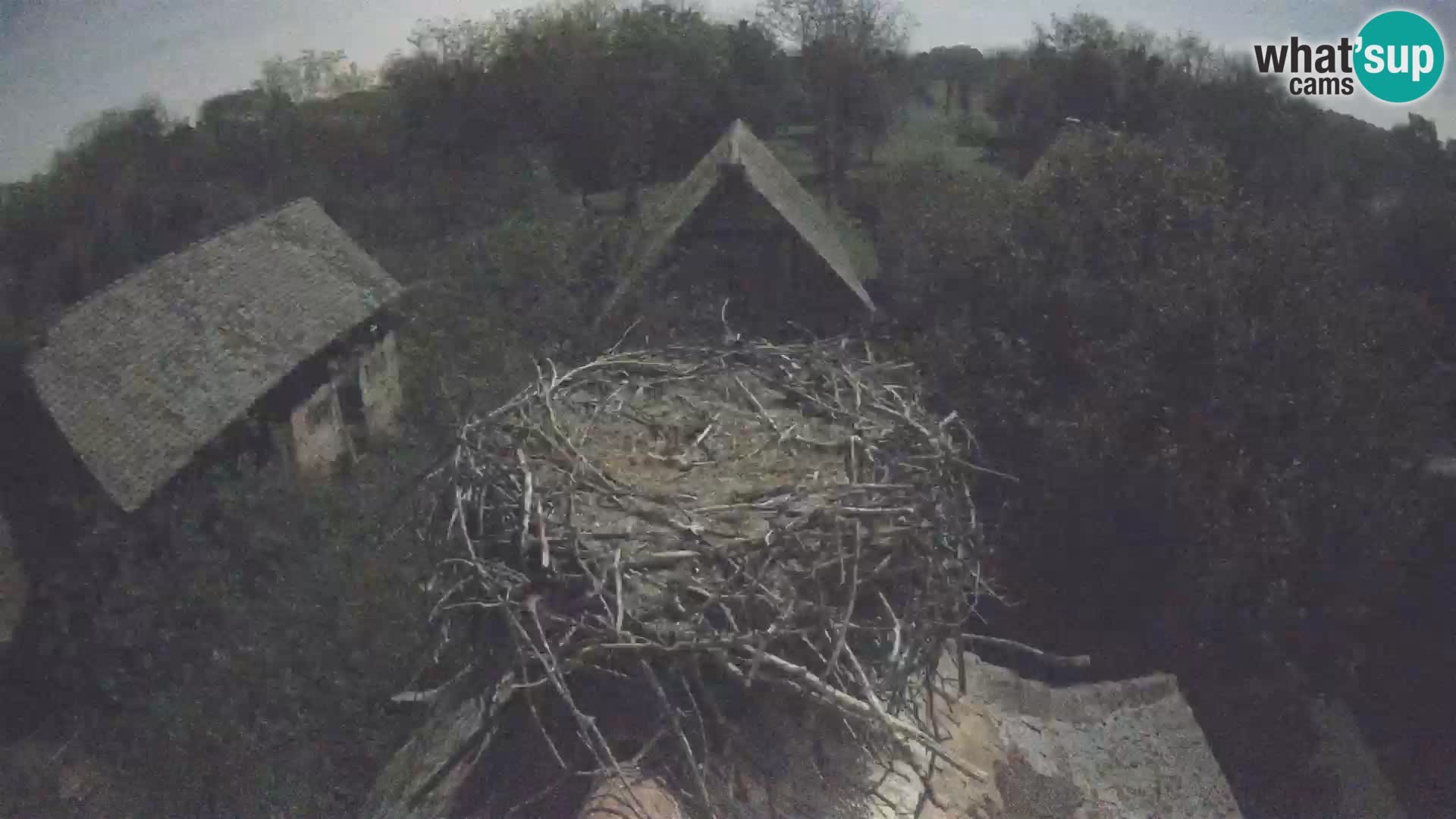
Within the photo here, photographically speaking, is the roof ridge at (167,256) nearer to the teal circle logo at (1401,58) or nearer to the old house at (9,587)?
the old house at (9,587)

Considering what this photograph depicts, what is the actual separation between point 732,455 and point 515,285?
755 centimetres

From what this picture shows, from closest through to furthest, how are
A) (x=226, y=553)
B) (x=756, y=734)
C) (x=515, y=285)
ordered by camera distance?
1. (x=756, y=734)
2. (x=226, y=553)
3. (x=515, y=285)

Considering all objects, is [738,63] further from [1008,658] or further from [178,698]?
[178,698]

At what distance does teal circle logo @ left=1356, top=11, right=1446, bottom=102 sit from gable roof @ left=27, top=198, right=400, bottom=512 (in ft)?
29.1

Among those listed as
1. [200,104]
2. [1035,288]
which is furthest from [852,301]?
[200,104]

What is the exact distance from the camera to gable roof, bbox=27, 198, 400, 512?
8.73 metres

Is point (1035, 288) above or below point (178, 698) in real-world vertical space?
above

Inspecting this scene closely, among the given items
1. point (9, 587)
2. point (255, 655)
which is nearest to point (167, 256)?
point (9, 587)

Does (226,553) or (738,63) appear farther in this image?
(738,63)

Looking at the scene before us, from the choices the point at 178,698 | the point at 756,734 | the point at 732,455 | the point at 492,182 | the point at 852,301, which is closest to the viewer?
the point at 756,734

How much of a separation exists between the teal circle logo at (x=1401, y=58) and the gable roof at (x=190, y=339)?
8.88 metres

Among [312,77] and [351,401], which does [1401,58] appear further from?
[351,401]

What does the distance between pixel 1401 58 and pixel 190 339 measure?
9532mm

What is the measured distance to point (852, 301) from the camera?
1066cm
